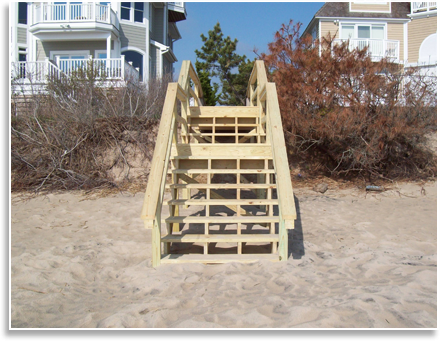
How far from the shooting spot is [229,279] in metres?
3.12

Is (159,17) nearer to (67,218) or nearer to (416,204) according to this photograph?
(67,218)

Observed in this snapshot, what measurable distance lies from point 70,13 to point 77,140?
9.13 meters

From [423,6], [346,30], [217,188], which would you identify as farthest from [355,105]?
[423,6]

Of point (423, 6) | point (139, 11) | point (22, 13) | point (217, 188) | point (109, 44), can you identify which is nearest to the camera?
point (217, 188)

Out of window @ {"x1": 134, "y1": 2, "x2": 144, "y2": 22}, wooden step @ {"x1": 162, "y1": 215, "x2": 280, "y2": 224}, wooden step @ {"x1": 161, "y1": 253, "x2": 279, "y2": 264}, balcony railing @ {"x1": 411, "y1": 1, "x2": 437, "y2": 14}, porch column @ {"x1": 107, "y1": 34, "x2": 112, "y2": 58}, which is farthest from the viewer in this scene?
balcony railing @ {"x1": 411, "y1": 1, "x2": 437, "y2": 14}

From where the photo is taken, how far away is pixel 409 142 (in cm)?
752

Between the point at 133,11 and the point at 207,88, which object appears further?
the point at 133,11

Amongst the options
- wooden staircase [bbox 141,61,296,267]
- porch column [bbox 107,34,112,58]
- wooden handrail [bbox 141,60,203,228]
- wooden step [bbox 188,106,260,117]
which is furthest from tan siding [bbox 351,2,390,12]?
wooden handrail [bbox 141,60,203,228]

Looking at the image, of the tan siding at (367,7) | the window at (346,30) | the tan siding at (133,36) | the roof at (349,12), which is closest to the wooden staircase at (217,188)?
the tan siding at (133,36)

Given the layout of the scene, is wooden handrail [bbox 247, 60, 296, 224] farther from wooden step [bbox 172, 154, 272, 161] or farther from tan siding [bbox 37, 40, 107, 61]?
tan siding [bbox 37, 40, 107, 61]

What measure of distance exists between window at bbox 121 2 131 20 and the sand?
1273 cm

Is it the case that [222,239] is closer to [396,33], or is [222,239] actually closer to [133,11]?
[133,11]

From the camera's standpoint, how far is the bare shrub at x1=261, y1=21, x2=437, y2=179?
7070 millimetres

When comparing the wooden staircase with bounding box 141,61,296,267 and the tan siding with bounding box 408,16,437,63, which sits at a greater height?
the tan siding with bounding box 408,16,437,63
